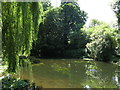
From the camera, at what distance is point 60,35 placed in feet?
71.3

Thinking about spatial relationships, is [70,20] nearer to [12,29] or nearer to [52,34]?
[52,34]

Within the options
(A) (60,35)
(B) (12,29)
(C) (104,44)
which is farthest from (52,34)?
Result: (B) (12,29)

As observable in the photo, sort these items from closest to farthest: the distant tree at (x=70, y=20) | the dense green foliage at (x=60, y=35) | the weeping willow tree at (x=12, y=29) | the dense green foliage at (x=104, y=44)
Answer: the weeping willow tree at (x=12, y=29) → the dense green foliage at (x=104, y=44) → the dense green foliage at (x=60, y=35) → the distant tree at (x=70, y=20)

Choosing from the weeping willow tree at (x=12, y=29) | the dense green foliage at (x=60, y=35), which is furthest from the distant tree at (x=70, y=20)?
the weeping willow tree at (x=12, y=29)

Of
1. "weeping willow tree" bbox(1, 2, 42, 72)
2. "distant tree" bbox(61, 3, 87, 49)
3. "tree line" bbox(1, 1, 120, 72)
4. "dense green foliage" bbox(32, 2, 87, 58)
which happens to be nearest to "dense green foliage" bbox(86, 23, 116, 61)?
"tree line" bbox(1, 1, 120, 72)

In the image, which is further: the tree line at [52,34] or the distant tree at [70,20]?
the distant tree at [70,20]

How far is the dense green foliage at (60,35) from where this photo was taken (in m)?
20.6

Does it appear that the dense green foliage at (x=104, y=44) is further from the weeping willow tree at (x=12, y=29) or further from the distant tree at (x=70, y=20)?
the weeping willow tree at (x=12, y=29)

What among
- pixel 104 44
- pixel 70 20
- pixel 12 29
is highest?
pixel 70 20

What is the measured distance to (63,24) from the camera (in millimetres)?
21984

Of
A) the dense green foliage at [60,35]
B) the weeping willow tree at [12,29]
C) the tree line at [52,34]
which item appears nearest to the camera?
the weeping willow tree at [12,29]

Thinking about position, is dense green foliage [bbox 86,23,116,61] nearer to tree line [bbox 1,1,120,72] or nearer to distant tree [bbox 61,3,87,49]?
tree line [bbox 1,1,120,72]

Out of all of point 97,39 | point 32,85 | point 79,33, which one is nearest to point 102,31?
point 97,39

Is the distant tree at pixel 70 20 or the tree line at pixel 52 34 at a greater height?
the distant tree at pixel 70 20
